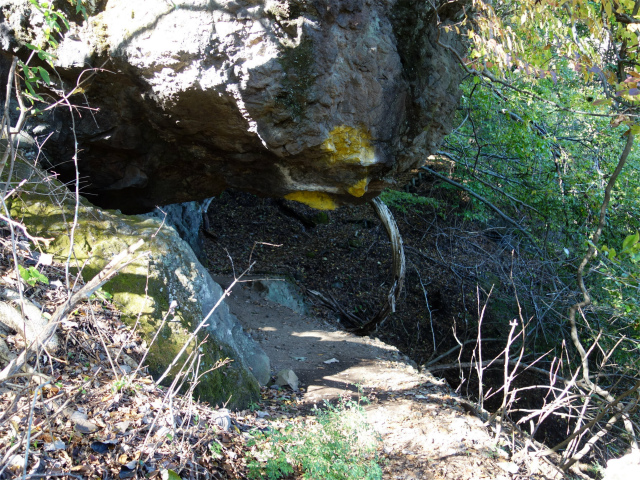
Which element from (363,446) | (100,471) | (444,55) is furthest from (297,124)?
(100,471)

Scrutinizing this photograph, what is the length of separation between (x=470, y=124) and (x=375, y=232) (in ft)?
11.6

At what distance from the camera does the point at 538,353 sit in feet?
22.6

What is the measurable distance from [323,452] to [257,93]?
2.91 metres

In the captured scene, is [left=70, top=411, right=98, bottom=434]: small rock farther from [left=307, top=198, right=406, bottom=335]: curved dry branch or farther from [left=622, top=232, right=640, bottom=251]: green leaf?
[left=307, top=198, right=406, bottom=335]: curved dry branch

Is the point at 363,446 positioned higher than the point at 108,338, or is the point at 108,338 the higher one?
the point at 108,338

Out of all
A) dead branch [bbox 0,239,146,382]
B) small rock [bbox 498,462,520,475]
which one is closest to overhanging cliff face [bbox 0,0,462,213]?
dead branch [bbox 0,239,146,382]

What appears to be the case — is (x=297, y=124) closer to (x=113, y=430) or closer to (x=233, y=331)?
(x=233, y=331)

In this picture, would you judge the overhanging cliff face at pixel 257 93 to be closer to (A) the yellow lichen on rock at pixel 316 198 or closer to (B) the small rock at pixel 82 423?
(A) the yellow lichen on rock at pixel 316 198

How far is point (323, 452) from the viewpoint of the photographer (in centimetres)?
288

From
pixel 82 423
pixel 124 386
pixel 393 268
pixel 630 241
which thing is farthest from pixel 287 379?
pixel 393 268

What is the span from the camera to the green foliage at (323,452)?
270 centimetres

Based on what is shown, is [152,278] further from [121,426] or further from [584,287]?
[584,287]

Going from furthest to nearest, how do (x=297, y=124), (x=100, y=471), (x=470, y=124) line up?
(x=470, y=124) < (x=297, y=124) < (x=100, y=471)

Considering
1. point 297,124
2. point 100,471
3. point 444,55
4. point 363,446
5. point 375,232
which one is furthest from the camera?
point 375,232
